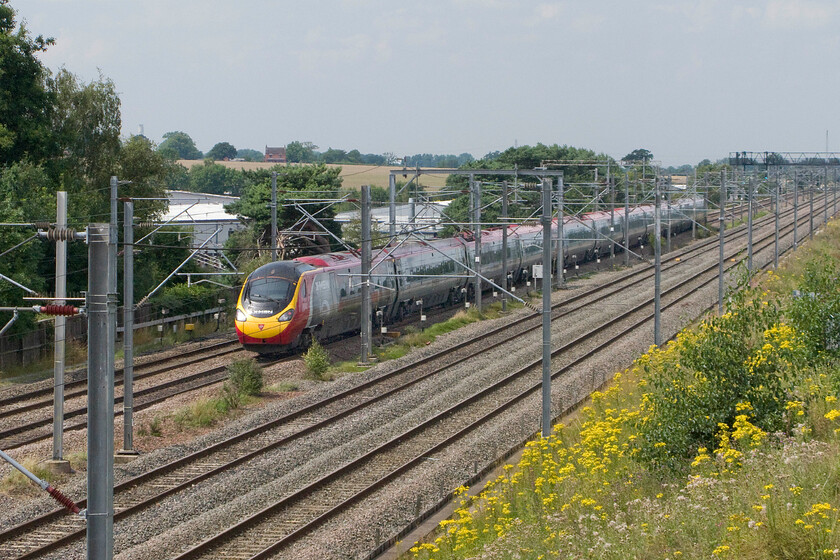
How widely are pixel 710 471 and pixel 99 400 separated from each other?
22.7 ft

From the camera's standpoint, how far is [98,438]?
7.70m

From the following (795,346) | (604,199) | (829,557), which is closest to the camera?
(829,557)

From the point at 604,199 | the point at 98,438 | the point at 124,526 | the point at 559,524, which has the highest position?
the point at 604,199

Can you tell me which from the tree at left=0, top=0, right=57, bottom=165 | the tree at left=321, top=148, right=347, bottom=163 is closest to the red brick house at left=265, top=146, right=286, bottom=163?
the tree at left=321, top=148, right=347, bottom=163

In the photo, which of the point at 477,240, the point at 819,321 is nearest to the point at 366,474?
the point at 819,321

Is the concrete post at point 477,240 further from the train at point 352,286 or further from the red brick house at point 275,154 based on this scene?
the red brick house at point 275,154

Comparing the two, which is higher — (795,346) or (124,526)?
(795,346)

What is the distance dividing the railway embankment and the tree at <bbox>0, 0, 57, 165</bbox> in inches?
977

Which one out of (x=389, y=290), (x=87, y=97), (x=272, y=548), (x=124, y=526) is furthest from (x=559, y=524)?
(x=87, y=97)

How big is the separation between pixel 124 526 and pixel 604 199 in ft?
187

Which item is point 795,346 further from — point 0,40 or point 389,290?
point 0,40

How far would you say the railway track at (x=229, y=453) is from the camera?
534 inches

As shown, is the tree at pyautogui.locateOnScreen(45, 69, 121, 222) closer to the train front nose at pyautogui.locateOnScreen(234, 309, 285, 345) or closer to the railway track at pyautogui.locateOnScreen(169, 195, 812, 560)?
the train front nose at pyautogui.locateOnScreen(234, 309, 285, 345)

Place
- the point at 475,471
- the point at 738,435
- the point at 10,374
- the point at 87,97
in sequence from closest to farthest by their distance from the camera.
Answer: the point at 738,435
the point at 475,471
the point at 10,374
the point at 87,97
